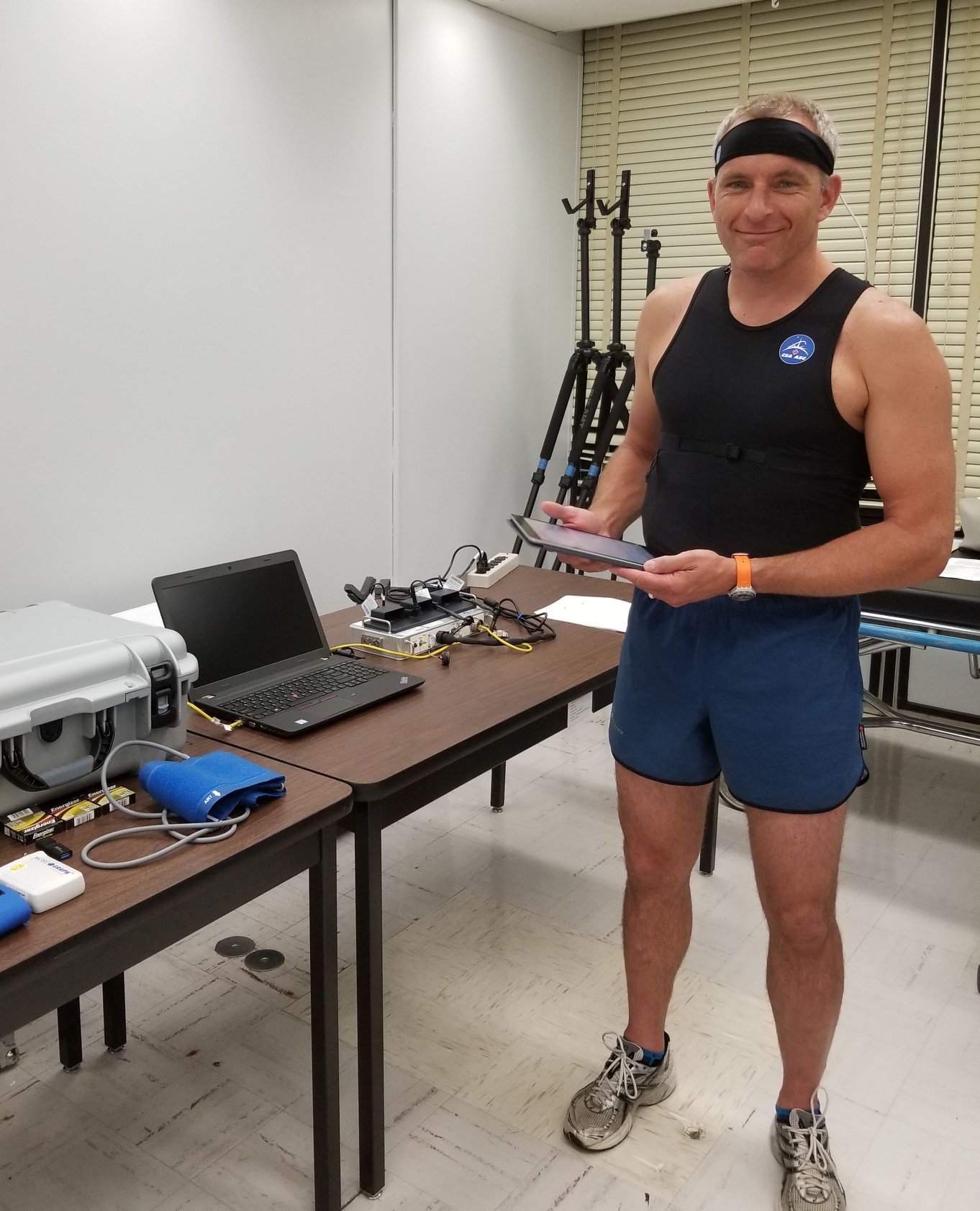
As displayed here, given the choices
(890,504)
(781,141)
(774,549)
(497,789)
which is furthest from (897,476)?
(497,789)

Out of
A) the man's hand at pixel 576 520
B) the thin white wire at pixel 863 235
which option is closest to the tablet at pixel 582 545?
the man's hand at pixel 576 520

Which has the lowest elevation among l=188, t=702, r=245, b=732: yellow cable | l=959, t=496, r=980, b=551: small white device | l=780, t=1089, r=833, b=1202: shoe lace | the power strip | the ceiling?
l=780, t=1089, r=833, b=1202: shoe lace

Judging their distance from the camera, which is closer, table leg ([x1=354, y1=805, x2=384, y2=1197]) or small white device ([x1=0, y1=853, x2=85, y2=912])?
small white device ([x1=0, y1=853, x2=85, y2=912])

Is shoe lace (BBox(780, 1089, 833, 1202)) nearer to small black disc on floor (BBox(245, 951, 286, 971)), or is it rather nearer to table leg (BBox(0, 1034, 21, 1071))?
small black disc on floor (BBox(245, 951, 286, 971))

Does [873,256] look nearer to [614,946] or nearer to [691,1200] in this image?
[614,946]

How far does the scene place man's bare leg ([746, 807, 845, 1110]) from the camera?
5.09 feet

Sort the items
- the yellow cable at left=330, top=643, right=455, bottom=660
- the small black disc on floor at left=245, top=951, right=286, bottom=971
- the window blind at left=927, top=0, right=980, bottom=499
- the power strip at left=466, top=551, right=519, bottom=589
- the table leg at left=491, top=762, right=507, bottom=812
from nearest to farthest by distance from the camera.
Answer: the yellow cable at left=330, top=643, right=455, bottom=660 < the small black disc on floor at left=245, top=951, right=286, bottom=971 < the power strip at left=466, top=551, right=519, bottom=589 < the table leg at left=491, top=762, right=507, bottom=812 < the window blind at left=927, top=0, right=980, bottom=499

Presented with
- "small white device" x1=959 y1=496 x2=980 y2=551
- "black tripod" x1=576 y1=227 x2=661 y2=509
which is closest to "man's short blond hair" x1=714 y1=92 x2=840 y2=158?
"small white device" x1=959 y1=496 x2=980 y2=551

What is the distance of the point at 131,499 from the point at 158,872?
183 centimetres

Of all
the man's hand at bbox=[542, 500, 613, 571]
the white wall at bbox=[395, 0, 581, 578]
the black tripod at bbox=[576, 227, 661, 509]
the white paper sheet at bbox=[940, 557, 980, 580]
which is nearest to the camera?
the man's hand at bbox=[542, 500, 613, 571]

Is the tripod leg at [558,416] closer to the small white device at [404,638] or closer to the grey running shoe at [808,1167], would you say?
the small white device at [404,638]

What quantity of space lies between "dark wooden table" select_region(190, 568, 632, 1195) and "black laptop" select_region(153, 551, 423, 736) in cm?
5

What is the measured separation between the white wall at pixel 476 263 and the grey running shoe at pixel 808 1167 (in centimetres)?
247

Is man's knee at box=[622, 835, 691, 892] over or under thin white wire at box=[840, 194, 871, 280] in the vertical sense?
under
